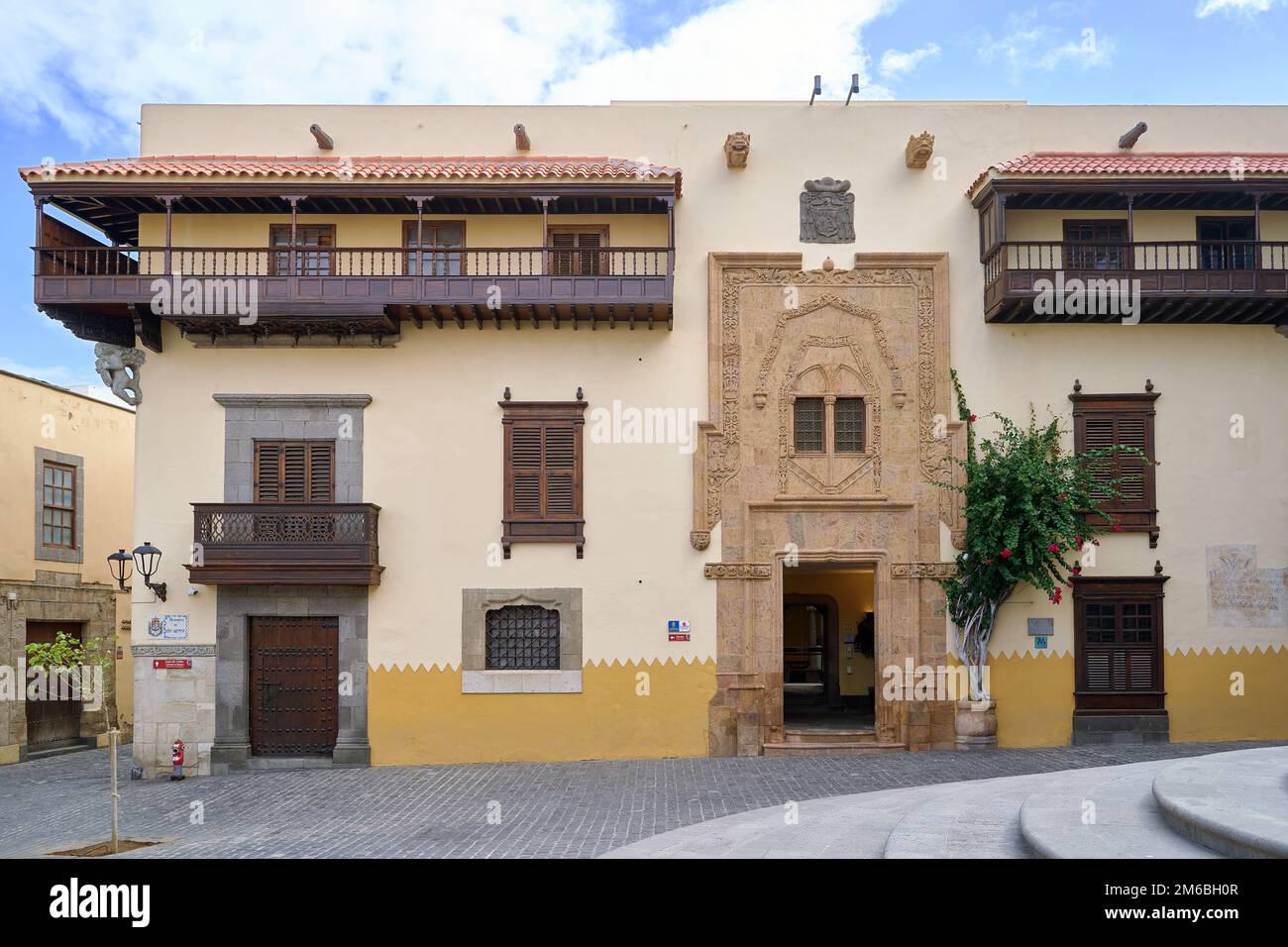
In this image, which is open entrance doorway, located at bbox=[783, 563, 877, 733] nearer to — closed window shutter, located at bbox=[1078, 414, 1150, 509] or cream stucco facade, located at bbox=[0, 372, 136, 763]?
closed window shutter, located at bbox=[1078, 414, 1150, 509]

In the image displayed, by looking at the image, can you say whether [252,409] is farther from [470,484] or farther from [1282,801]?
[1282,801]

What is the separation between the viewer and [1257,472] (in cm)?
1817

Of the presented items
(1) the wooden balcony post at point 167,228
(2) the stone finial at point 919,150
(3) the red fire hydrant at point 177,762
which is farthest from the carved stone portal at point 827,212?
(3) the red fire hydrant at point 177,762

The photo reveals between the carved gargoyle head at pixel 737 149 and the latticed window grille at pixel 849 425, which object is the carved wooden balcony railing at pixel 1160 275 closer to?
the latticed window grille at pixel 849 425

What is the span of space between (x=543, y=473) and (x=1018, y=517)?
7.46 metres

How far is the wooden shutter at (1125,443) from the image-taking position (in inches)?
709

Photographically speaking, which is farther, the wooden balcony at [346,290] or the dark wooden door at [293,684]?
the dark wooden door at [293,684]

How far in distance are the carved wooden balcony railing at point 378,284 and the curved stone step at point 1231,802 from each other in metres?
10.2

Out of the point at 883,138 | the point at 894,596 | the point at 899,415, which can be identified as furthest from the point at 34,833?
the point at 883,138

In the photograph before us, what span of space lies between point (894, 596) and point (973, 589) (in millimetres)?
1256

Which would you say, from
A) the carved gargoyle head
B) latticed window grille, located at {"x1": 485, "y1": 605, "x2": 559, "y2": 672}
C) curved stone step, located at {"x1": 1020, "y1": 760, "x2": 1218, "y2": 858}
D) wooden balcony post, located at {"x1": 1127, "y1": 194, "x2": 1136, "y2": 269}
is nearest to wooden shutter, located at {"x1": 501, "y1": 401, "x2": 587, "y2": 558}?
latticed window grille, located at {"x1": 485, "y1": 605, "x2": 559, "y2": 672}

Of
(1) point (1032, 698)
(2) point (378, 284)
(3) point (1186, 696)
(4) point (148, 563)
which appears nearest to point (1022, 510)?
(1) point (1032, 698)

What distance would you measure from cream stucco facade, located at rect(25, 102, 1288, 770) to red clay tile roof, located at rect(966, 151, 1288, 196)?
0.84 m

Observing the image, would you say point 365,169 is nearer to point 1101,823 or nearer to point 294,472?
point 294,472
